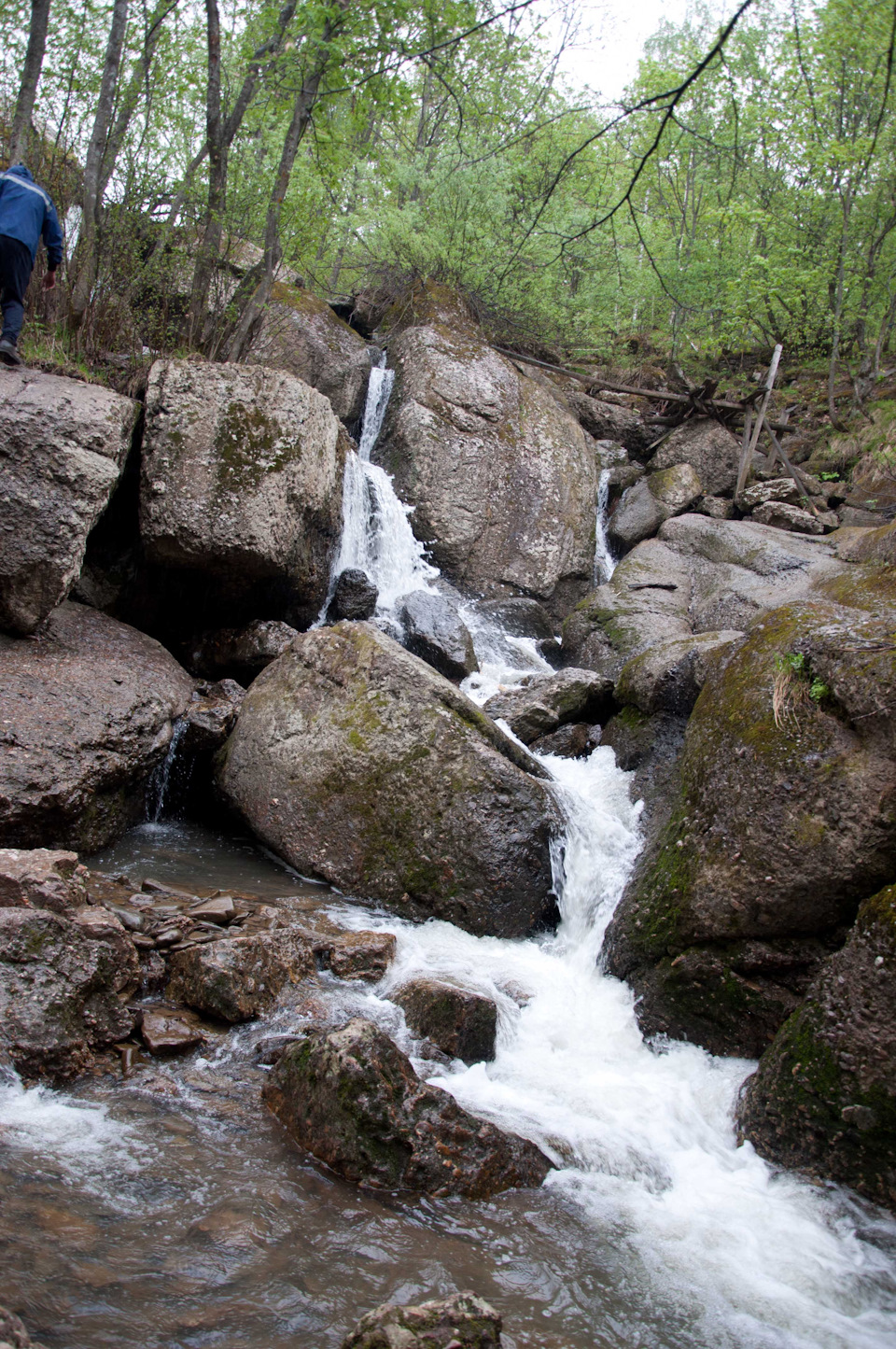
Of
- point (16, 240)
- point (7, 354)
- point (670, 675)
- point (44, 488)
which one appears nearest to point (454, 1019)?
point (670, 675)

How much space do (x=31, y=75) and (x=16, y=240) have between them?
195cm

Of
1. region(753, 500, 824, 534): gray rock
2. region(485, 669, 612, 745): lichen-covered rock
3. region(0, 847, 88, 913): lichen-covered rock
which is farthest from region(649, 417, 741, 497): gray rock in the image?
region(0, 847, 88, 913): lichen-covered rock

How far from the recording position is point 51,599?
623 cm

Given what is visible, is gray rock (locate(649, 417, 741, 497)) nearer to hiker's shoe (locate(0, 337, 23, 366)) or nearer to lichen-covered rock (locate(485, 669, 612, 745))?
lichen-covered rock (locate(485, 669, 612, 745))

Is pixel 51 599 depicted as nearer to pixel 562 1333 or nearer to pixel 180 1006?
pixel 180 1006

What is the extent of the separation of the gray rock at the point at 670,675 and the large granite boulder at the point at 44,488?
17.0ft

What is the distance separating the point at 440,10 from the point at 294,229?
Result: 18.9 ft

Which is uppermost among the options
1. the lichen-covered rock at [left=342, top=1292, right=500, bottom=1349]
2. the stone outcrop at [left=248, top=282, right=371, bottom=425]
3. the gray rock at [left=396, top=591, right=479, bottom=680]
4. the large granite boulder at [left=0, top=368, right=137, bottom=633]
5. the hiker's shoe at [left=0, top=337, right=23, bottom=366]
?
the stone outcrop at [left=248, top=282, right=371, bottom=425]

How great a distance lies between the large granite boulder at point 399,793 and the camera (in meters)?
5.78

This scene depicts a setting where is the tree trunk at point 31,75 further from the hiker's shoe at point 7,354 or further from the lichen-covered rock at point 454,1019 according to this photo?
the lichen-covered rock at point 454,1019

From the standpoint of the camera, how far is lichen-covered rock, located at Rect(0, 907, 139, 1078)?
11.0 ft

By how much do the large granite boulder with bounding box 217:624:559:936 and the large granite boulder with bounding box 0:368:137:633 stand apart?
1989 mm

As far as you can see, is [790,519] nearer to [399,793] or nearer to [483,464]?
[483,464]

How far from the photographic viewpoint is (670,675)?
7.46 m
